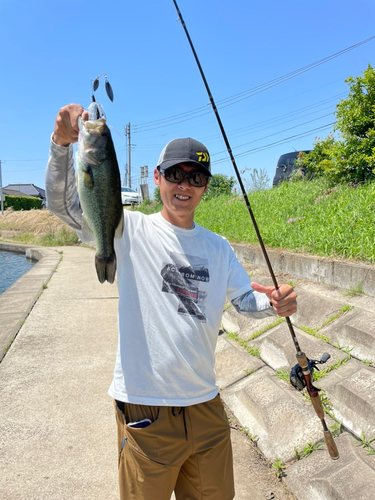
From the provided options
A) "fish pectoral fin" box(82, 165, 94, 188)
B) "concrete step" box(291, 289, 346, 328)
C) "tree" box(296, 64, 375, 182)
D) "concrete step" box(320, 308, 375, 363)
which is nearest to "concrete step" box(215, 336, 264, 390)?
"concrete step" box(291, 289, 346, 328)

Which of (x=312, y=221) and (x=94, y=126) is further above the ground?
(x=94, y=126)

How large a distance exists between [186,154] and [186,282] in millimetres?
622

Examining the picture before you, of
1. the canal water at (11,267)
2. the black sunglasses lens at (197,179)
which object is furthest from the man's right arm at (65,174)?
the canal water at (11,267)

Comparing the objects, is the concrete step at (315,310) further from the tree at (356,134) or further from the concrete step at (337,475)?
the tree at (356,134)

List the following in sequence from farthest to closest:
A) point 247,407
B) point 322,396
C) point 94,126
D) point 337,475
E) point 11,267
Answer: point 11,267 → point 247,407 → point 322,396 → point 337,475 → point 94,126

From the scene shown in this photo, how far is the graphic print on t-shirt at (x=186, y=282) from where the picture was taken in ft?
6.06

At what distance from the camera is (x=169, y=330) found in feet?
5.91

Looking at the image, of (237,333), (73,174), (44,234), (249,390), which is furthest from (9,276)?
(73,174)

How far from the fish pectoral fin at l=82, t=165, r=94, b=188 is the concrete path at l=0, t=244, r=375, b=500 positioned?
2.16m

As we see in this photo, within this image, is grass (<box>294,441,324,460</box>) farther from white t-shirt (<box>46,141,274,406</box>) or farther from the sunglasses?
the sunglasses

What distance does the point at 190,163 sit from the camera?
196cm

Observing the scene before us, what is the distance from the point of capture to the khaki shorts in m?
1.73

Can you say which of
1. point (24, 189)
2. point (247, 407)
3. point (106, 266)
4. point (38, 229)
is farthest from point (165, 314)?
point (24, 189)

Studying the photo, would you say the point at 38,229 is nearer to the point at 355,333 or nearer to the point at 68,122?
the point at 355,333
